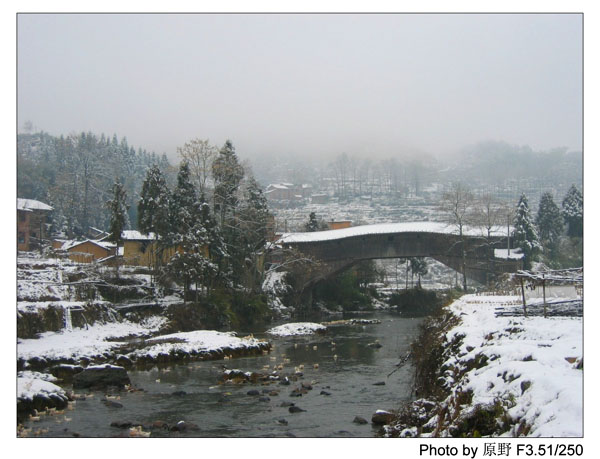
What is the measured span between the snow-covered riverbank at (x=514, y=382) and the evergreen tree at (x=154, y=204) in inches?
956

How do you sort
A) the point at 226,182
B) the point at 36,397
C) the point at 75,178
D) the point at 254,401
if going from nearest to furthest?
the point at 36,397 → the point at 254,401 → the point at 226,182 → the point at 75,178

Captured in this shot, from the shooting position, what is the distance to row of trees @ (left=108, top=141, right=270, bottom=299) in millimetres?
32812

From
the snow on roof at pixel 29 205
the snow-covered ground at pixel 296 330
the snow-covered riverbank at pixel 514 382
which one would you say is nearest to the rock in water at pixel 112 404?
the snow-covered riverbank at pixel 514 382

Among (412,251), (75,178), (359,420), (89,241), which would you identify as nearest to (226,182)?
(89,241)

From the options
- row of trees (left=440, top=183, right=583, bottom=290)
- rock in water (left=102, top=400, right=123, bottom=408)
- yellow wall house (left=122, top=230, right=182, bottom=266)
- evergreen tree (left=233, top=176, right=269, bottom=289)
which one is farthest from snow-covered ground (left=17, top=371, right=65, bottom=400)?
row of trees (left=440, top=183, right=583, bottom=290)

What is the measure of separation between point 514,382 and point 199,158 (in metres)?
29.9

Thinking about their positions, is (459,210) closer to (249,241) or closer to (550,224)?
(550,224)

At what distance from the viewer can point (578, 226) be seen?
44594 mm

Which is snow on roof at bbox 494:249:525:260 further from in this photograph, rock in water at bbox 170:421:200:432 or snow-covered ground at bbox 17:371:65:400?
snow-covered ground at bbox 17:371:65:400

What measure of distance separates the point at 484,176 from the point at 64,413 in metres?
81.1

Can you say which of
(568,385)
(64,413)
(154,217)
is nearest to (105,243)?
(154,217)

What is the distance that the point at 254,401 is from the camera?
1386 centimetres

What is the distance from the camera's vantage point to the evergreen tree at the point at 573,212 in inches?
1766

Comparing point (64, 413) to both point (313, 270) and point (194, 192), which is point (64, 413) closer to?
point (194, 192)
